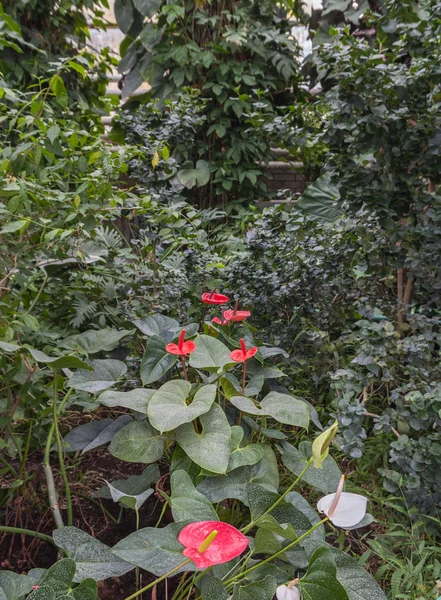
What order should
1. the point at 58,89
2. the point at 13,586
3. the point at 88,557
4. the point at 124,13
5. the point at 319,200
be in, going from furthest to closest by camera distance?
the point at 124,13, the point at 319,200, the point at 58,89, the point at 88,557, the point at 13,586

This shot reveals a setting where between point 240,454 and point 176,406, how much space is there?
163 millimetres

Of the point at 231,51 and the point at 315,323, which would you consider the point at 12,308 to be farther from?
the point at 231,51

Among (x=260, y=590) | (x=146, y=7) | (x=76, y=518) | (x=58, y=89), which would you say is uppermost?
(x=146, y=7)

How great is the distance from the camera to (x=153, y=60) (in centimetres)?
436

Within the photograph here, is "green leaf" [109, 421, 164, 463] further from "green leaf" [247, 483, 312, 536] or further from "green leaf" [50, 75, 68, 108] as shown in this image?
"green leaf" [50, 75, 68, 108]

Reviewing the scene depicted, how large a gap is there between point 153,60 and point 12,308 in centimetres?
364

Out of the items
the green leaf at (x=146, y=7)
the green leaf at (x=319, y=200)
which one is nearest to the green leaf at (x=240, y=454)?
the green leaf at (x=319, y=200)

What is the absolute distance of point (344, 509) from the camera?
2.75 feet

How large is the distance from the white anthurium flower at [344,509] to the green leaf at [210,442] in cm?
20

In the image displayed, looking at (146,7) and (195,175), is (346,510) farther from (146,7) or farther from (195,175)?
(146,7)

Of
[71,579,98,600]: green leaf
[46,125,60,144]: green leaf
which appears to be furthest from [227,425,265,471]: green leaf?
[46,125,60,144]: green leaf

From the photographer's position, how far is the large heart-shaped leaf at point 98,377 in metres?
Answer: 1.18

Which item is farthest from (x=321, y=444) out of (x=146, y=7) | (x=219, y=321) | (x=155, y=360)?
(x=146, y=7)

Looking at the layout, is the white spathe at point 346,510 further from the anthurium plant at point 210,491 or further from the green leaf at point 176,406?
the green leaf at point 176,406
